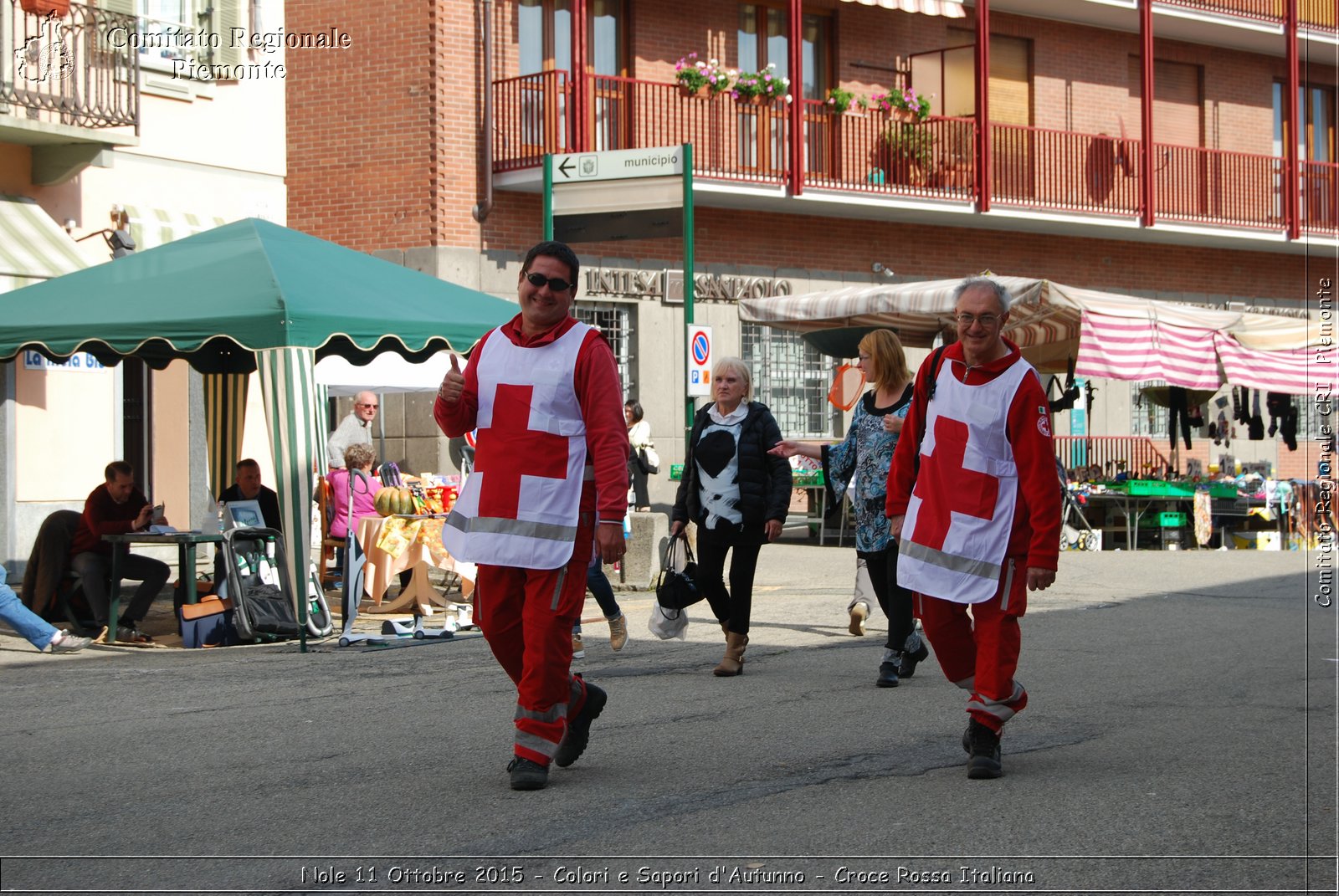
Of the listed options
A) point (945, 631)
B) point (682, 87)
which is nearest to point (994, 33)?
point (682, 87)

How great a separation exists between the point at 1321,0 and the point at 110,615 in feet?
82.1

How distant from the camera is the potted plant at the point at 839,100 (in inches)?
955

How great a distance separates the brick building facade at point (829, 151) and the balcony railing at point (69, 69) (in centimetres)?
642

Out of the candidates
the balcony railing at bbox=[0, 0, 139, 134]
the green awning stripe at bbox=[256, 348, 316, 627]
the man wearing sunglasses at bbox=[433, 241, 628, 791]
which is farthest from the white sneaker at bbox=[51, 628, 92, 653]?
the balcony railing at bbox=[0, 0, 139, 134]

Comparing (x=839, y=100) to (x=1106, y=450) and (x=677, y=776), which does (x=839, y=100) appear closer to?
(x=1106, y=450)

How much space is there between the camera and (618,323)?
2345 cm

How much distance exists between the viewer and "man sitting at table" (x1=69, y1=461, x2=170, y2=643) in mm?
11336

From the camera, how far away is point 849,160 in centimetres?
2464

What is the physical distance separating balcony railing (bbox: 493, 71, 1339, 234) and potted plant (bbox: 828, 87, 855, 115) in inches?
4.2

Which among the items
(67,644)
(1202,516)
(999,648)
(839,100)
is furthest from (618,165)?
(999,648)

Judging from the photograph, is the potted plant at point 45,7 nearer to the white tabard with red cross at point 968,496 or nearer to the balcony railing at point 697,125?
the balcony railing at point 697,125

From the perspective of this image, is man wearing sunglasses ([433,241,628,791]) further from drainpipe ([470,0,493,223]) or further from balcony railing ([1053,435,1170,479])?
balcony railing ([1053,435,1170,479])

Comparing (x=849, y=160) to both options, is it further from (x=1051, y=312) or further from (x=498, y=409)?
(x=498, y=409)

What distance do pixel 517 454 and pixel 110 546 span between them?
650 centimetres
